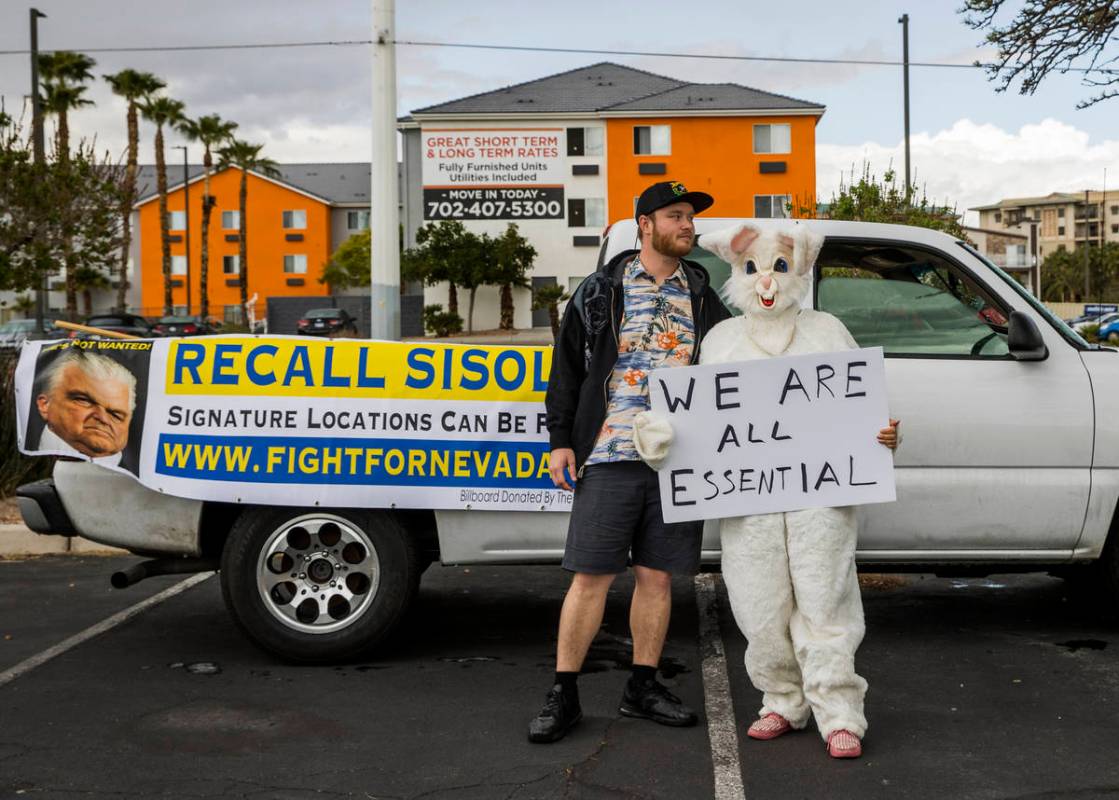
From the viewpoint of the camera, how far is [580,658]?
4543mm

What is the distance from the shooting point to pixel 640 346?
4.53 m

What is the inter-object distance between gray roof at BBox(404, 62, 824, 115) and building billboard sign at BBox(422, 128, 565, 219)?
30.6 meters

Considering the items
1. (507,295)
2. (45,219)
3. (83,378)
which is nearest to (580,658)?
(83,378)

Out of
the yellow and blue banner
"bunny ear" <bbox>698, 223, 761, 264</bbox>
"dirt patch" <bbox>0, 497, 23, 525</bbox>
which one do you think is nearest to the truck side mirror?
"bunny ear" <bbox>698, 223, 761, 264</bbox>

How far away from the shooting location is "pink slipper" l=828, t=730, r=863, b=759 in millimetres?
4242

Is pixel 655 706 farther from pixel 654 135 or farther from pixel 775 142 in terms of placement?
pixel 775 142

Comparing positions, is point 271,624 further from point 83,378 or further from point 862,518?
point 862,518

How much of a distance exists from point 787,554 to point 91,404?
113 inches

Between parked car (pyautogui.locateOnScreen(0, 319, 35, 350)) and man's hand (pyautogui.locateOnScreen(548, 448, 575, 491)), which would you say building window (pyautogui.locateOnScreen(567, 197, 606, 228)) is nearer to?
parked car (pyautogui.locateOnScreen(0, 319, 35, 350))

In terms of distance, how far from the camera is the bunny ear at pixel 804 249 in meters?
4.39

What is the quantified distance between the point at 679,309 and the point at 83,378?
2494mm

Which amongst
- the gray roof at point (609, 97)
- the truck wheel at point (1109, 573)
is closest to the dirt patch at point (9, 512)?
the truck wheel at point (1109, 573)

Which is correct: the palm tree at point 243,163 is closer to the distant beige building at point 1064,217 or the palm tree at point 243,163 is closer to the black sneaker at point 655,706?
the black sneaker at point 655,706

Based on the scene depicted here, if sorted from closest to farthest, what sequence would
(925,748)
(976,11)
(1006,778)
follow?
1. (1006,778)
2. (925,748)
3. (976,11)
